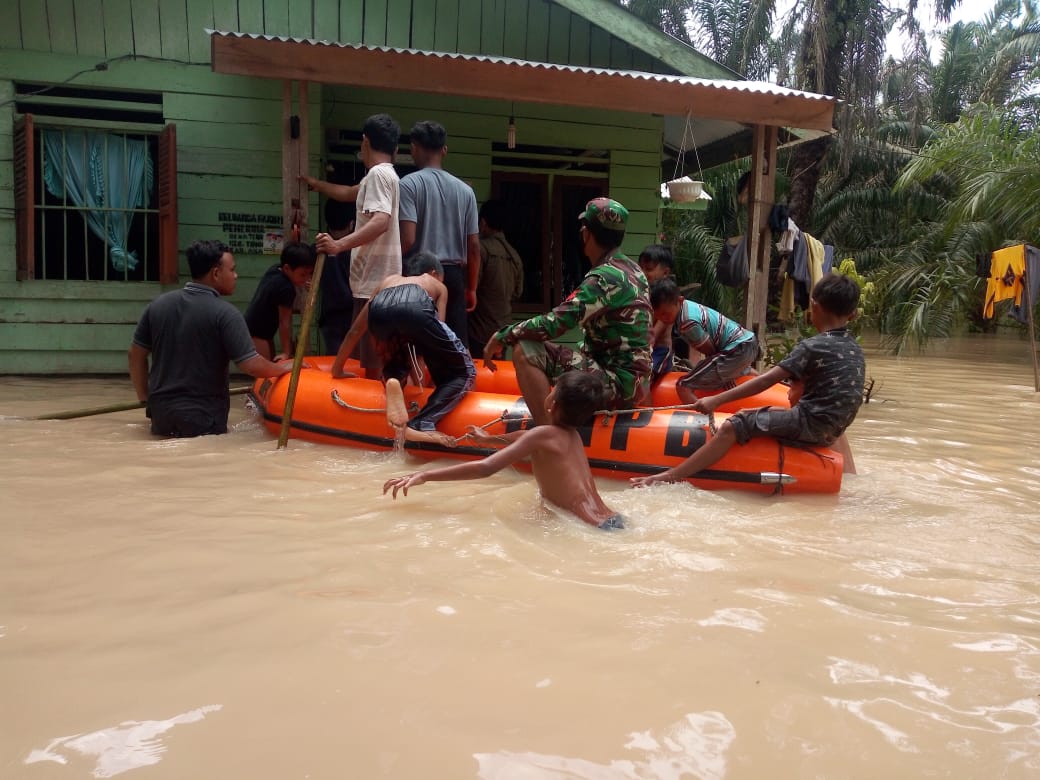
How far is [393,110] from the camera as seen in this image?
8.65m

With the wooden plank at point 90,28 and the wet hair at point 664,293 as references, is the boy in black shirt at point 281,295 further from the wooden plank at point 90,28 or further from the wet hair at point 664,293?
the wooden plank at point 90,28

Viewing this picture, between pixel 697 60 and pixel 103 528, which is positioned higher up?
pixel 697 60

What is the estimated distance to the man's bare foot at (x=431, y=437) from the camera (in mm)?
4820

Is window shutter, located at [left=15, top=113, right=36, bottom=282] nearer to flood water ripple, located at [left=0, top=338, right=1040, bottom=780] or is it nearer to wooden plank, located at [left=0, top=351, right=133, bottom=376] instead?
wooden plank, located at [left=0, top=351, right=133, bottom=376]

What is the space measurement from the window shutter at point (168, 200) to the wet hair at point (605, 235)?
4.42 meters

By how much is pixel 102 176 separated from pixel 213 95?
1224 millimetres

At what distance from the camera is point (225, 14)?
8047 millimetres

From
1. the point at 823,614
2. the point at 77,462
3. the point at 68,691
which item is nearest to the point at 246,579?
the point at 68,691

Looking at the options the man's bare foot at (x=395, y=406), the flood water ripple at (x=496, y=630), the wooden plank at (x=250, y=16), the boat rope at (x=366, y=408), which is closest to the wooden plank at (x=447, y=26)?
the wooden plank at (x=250, y=16)

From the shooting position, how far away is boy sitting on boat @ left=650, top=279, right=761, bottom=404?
573 cm

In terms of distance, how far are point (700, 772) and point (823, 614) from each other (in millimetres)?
1064

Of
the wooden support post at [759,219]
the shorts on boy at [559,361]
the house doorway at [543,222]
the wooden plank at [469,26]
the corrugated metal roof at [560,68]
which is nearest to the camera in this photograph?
the shorts on boy at [559,361]

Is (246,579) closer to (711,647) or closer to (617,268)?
(711,647)

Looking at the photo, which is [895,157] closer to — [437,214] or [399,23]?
[399,23]
